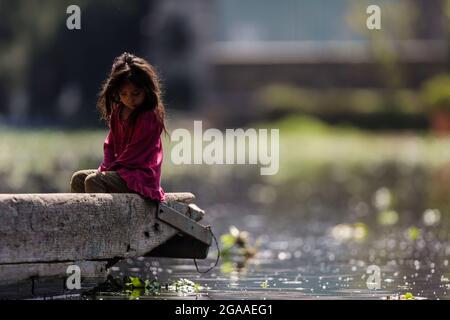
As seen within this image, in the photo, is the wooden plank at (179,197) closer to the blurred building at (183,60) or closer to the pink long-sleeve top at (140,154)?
the pink long-sleeve top at (140,154)

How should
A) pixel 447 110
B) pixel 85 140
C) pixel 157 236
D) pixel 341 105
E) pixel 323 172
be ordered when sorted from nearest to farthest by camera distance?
pixel 157 236 < pixel 323 172 < pixel 85 140 < pixel 447 110 < pixel 341 105

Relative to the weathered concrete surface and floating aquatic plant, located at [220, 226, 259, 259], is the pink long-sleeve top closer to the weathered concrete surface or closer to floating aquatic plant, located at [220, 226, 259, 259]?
the weathered concrete surface

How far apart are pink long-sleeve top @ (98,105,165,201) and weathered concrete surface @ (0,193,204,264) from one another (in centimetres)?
10

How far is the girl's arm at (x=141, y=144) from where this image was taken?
9891 mm

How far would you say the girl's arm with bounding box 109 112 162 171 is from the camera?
9891 mm

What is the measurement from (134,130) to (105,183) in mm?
435

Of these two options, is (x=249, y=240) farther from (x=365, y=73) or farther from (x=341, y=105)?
(x=365, y=73)

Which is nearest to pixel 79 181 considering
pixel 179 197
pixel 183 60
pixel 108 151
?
pixel 108 151

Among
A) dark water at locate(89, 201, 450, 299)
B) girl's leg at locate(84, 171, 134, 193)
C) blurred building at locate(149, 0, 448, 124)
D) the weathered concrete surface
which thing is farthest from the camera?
blurred building at locate(149, 0, 448, 124)

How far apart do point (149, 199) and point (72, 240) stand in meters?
0.73

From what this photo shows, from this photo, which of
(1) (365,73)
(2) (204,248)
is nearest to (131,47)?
(1) (365,73)

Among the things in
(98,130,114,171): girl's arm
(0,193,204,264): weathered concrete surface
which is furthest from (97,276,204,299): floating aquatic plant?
(98,130,114,171): girl's arm

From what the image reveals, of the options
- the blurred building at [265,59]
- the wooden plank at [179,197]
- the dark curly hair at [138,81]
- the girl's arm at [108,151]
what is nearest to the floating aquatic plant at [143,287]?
the wooden plank at [179,197]

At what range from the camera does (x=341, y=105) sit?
55.8 meters
